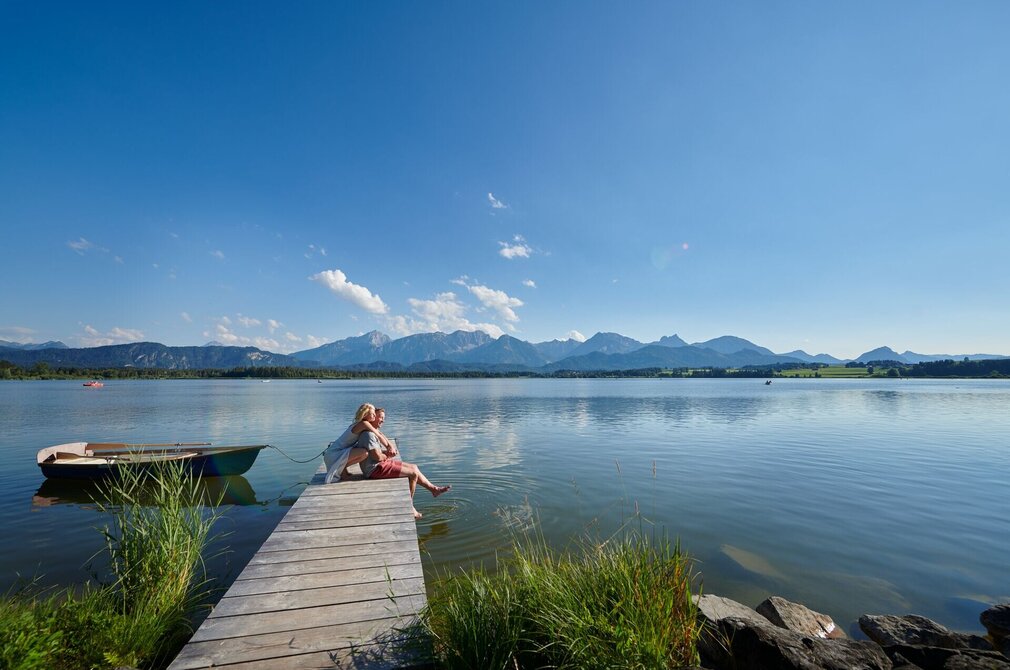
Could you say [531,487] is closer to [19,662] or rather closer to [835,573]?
[835,573]

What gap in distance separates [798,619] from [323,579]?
22.0 ft

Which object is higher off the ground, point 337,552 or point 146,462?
point 337,552

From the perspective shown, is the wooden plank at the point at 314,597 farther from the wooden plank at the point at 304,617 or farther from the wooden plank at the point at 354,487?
the wooden plank at the point at 354,487

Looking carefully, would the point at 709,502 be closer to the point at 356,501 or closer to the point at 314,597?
the point at 356,501

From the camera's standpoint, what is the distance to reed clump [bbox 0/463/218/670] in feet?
13.1

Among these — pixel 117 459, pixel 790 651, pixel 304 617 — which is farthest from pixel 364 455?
pixel 117 459

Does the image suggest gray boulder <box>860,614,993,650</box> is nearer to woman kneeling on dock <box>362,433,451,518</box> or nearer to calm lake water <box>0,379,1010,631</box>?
calm lake water <box>0,379,1010,631</box>

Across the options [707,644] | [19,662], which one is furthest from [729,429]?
[19,662]

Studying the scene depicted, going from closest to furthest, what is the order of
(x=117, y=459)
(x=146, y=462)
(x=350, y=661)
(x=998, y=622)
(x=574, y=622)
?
(x=350, y=661)
(x=574, y=622)
(x=998, y=622)
(x=117, y=459)
(x=146, y=462)

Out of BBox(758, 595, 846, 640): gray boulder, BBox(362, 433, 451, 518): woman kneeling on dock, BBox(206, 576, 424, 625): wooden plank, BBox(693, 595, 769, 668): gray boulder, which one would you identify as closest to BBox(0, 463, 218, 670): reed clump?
BBox(206, 576, 424, 625): wooden plank

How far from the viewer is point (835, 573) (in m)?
8.44

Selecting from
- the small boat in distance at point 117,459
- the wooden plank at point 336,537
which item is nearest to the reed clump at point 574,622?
the wooden plank at point 336,537

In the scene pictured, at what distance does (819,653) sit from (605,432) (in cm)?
2243

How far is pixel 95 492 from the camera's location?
14.4 meters
